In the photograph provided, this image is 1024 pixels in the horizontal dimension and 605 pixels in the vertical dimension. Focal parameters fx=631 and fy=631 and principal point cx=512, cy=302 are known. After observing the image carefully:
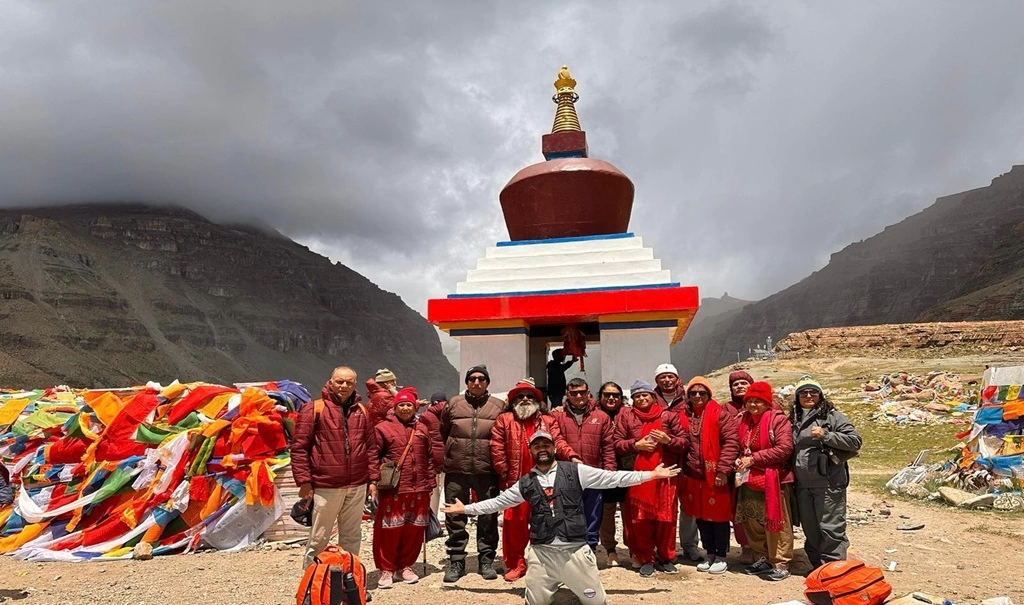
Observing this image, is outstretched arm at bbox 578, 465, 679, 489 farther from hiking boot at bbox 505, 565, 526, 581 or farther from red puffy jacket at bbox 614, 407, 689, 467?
hiking boot at bbox 505, 565, 526, 581

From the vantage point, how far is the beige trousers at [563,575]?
445 centimetres

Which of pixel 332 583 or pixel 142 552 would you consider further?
pixel 142 552

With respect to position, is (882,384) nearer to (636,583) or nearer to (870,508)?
(870,508)

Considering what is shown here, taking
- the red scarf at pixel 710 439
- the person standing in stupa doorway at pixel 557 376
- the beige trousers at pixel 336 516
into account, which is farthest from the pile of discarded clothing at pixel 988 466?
the beige trousers at pixel 336 516

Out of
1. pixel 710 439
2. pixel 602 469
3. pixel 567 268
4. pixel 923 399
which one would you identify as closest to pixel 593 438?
pixel 602 469

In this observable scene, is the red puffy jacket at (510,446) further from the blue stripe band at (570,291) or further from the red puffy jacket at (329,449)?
the blue stripe band at (570,291)

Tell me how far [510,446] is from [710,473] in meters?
1.77

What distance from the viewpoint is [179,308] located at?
282ft

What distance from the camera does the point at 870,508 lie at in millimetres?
8039

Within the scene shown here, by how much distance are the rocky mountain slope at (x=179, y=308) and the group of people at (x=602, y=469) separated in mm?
60292

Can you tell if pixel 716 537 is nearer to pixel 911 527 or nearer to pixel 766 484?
pixel 766 484

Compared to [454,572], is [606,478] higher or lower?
higher

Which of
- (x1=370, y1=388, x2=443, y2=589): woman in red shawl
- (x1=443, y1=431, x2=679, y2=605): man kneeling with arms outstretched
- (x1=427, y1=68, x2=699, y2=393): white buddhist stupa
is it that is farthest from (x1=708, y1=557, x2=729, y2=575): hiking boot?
(x1=427, y1=68, x2=699, y2=393): white buddhist stupa

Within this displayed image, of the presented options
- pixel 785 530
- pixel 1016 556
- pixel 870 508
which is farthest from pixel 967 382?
pixel 785 530
